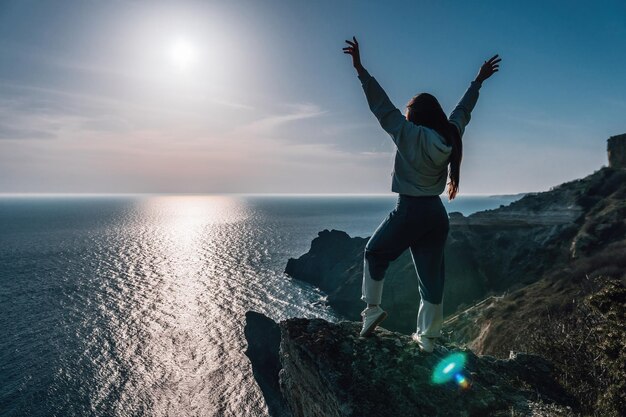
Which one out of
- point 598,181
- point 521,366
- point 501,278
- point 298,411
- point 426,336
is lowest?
point 501,278

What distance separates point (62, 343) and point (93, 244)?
82.9 metres

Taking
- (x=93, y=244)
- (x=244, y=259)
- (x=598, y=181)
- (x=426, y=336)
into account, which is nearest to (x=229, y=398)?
(x=426, y=336)

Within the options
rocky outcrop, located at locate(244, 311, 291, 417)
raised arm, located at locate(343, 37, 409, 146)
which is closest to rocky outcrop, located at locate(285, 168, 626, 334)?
rocky outcrop, located at locate(244, 311, 291, 417)

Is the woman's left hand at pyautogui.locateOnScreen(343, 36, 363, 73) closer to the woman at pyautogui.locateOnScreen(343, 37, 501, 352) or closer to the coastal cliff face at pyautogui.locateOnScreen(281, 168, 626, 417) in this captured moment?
the woman at pyautogui.locateOnScreen(343, 37, 501, 352)

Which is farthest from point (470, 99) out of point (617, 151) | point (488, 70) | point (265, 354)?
point (617, 151)

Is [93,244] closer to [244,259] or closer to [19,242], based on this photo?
[19,242]

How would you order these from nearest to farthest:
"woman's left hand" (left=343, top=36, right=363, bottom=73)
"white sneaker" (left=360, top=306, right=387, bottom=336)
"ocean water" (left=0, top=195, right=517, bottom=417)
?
"woman's left hand" (left=343, top=36, right=363, bottom=73) → "white sneaker" (left=360, top=306, right=387, bottom=336) → "ocean water" (left=0, top=195, right=517, bottom=417)

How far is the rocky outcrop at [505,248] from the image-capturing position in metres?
38.8

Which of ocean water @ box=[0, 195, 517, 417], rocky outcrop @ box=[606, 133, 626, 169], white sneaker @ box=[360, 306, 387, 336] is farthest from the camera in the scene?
rocky outcrop @ box=[606, 133, 626, 169]

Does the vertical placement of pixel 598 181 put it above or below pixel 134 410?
above

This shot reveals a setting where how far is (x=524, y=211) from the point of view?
53375 millimetres

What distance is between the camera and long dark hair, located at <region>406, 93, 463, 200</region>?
182 inches

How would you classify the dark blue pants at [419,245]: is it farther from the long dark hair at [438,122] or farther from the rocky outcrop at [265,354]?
the rocky outcrop at [265,354]

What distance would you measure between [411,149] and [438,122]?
55 centimetres
